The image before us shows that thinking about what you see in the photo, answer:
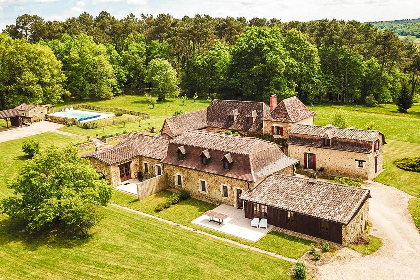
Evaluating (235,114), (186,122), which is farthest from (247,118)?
(186,122)

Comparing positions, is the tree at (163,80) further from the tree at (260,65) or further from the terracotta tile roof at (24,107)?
the terracotta tile roof at (24,107)

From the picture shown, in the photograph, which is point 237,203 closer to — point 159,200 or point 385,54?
point 159,200

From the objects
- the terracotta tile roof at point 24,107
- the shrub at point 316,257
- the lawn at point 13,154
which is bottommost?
the shrub at point 316,257

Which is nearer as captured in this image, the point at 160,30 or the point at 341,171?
the point at 341,171

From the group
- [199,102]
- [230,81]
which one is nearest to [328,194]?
[230,81]

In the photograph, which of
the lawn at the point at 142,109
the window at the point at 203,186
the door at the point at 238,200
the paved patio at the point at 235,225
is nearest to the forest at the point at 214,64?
the lawn at the point at 142,109
